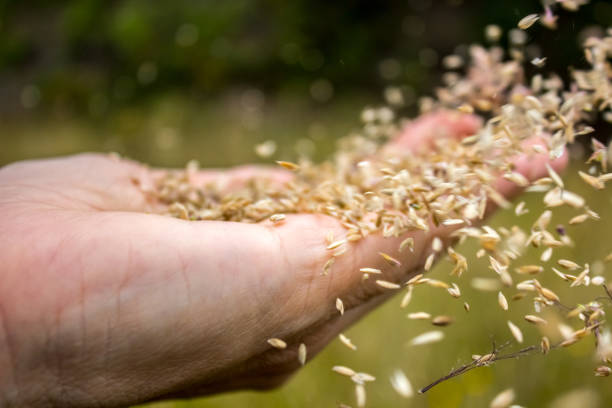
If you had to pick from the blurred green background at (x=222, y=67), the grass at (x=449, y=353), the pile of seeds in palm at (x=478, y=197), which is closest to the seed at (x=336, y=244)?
the pile of seeds in palm at (x=478, y=197)

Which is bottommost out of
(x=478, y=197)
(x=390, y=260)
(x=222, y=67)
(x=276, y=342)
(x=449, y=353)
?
(x=449, y=353)

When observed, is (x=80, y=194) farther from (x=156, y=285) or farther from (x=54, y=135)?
(x=54, y=135)

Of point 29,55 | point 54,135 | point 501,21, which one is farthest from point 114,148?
point 501,21

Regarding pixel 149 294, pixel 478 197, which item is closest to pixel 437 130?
pixel 478 197

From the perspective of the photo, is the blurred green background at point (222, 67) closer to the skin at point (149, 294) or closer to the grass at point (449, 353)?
the grass at point (449, 353)

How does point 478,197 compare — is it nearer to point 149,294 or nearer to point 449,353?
point 149,294

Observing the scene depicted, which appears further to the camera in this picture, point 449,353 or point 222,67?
point 222,67

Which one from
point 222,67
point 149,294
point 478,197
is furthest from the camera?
point 222,67

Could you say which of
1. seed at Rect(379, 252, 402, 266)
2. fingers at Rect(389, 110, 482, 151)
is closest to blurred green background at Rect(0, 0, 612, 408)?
fingers at Rect(389, 110, 482, 151)
